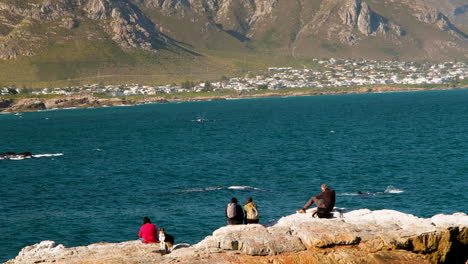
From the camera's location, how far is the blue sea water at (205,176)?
49.9 metres

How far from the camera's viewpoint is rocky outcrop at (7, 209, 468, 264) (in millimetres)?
27594

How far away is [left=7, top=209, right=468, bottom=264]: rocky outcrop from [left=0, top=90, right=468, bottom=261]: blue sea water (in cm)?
1400

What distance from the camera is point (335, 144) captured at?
10700 cm

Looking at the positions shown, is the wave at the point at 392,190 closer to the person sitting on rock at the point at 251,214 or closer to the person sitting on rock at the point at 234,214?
the person sitting on rock at the point at 251,214

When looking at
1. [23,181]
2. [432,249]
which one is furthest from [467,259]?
[23,181]

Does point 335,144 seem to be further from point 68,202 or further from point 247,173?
point 68,202

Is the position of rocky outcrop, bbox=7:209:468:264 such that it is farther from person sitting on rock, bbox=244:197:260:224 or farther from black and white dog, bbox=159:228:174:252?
person sitting on rock, bbox=244:197:260:224

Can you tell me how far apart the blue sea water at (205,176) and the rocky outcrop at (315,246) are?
45.9ft

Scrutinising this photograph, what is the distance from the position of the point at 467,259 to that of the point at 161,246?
14379 millimetres

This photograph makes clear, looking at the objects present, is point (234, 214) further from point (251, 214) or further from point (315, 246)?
point (315, 246)

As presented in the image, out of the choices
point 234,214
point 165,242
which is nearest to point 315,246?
point 234,214

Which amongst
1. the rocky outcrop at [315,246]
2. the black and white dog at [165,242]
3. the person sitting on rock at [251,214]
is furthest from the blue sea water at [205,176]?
the rocky outcrop at [315,246]

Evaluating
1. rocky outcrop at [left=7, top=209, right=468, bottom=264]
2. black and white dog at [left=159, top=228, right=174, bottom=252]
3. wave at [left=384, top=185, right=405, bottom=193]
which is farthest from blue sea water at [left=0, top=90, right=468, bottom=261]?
rocky outcrop at [left=7, top=209, right=468, bottom=264]

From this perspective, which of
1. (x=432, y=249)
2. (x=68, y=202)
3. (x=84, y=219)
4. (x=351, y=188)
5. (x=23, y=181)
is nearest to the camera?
(x=432, y=249)
